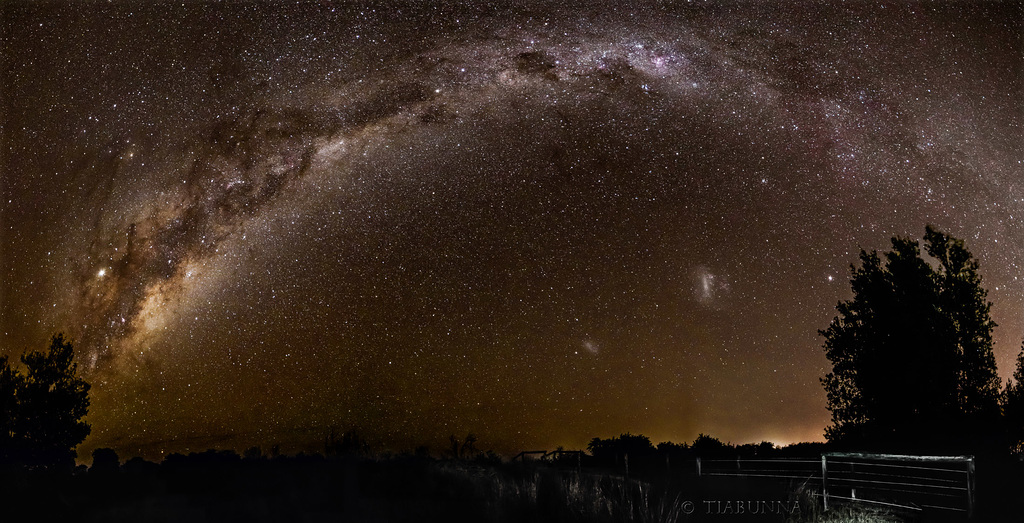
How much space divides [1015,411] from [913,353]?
301 centimetres

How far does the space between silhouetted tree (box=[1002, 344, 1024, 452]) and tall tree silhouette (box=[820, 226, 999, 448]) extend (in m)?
0.43

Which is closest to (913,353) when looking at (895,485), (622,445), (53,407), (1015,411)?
(1015,411)

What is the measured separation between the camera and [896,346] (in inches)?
795

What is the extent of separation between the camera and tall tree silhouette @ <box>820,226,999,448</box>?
1870cm

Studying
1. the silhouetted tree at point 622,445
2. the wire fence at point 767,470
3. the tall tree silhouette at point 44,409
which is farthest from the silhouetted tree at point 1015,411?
the tall tree silhouette at point 44,409

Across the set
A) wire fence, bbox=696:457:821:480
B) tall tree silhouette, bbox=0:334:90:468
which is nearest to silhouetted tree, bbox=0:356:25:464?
tall tree silhouette, bbox=0:334:90:468

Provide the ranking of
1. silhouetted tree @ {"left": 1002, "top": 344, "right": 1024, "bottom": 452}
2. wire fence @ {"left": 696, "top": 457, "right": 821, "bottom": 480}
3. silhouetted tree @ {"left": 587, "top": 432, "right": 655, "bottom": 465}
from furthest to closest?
silhouetted tree @ {"left": 587, "top": 432, "right": 655, "bottom": 465} < silhouetted tree @ {"left": 1002, "top": 344, "right": 1024, "bottom": 452} < wire fence @ {"left": 696, "top": 457, "right": 821, "bottom": 480}

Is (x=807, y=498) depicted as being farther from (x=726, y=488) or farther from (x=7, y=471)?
(x=7, y=471)

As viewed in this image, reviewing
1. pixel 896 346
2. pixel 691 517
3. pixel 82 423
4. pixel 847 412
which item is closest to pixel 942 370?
pixel 896 346

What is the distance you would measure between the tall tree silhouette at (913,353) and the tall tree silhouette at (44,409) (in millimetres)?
31658

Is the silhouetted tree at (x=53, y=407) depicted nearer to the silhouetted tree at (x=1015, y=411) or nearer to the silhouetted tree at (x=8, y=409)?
the silhouetted tree at (x=8, y=409)

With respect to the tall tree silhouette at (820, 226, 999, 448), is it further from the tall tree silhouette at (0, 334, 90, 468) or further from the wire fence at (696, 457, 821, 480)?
the tall tree silhouette at (0, 334, 90, 468)

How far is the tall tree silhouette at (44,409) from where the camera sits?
2678cm

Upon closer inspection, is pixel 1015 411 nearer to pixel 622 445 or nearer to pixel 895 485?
pixel 895 485
